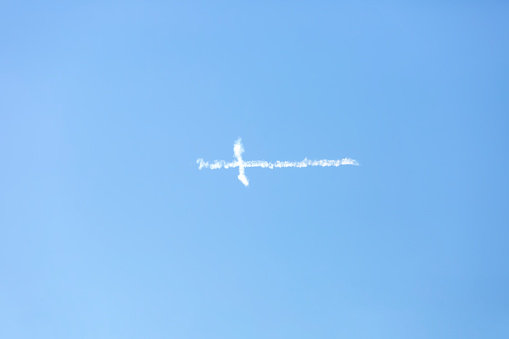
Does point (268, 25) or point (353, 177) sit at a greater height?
point (268, 25)

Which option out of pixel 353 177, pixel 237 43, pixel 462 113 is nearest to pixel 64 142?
pixel 237 43

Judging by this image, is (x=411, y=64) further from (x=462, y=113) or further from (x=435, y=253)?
(x=435, y=253)

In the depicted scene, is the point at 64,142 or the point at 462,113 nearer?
the point at 64,142

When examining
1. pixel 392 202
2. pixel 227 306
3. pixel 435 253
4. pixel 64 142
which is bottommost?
pixel 227 306

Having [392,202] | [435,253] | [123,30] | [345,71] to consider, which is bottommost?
[435,253]

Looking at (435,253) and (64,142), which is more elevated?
(64,142)

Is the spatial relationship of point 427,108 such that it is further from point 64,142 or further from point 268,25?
point 64,142

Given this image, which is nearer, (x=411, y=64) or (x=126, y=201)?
(x=126, y=201)

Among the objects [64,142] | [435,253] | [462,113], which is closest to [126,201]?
[64,142]
